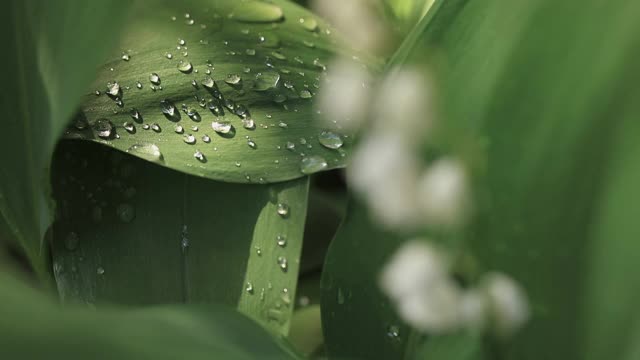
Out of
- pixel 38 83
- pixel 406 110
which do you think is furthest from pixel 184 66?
pixel 406 110

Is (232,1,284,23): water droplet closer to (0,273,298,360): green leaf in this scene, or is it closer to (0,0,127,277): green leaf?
(0,0,127,277): green leaf

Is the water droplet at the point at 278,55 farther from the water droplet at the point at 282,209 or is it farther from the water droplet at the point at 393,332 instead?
the water droplet at the point at 393,332

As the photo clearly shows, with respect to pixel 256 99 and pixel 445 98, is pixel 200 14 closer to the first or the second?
pixel 256 99

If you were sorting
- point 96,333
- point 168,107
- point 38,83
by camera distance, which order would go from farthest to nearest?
1. point 168,107
2. point 38,83
3. point 96,333

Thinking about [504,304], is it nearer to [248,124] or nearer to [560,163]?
[560,163]

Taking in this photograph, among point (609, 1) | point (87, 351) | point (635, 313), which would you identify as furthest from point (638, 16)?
point (87, 351)
